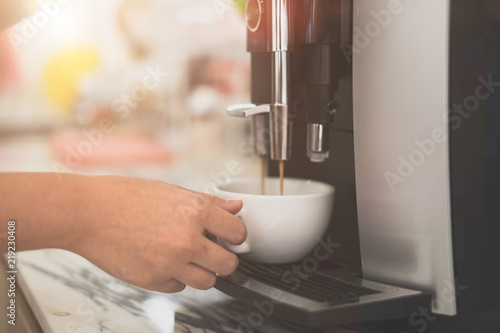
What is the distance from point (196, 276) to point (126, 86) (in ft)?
4.89

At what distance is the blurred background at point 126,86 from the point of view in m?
1.61

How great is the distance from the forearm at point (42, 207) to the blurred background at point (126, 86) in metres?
0.98

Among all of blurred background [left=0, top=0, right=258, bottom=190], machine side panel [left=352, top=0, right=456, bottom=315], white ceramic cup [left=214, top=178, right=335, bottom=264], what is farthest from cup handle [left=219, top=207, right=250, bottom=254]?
blurred background [left=0, top=0, right=258, bottom=190]

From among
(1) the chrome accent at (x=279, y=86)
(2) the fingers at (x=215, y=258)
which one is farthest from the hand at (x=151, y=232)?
(1) the chrome accent at (x=279, y=86)

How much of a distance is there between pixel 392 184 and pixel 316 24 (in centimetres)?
16

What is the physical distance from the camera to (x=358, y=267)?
53 cm

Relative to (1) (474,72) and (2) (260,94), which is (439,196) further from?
(2) (260,94)

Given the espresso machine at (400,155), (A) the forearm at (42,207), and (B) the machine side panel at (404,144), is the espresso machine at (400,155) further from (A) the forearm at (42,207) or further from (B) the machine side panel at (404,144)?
(A) the forearm at (42,207)

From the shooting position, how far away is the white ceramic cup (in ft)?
1.66

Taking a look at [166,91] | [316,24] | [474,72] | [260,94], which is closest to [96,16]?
[166,91]

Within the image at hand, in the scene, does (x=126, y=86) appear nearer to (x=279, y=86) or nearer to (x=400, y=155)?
(x=279, y=86)

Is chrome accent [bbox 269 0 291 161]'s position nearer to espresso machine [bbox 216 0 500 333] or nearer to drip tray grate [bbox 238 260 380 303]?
espresso machine [bbox 216 0 500 333]

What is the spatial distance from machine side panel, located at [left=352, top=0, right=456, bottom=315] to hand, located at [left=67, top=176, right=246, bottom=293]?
0.13 metres

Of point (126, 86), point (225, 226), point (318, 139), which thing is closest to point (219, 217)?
point (225, 226)
